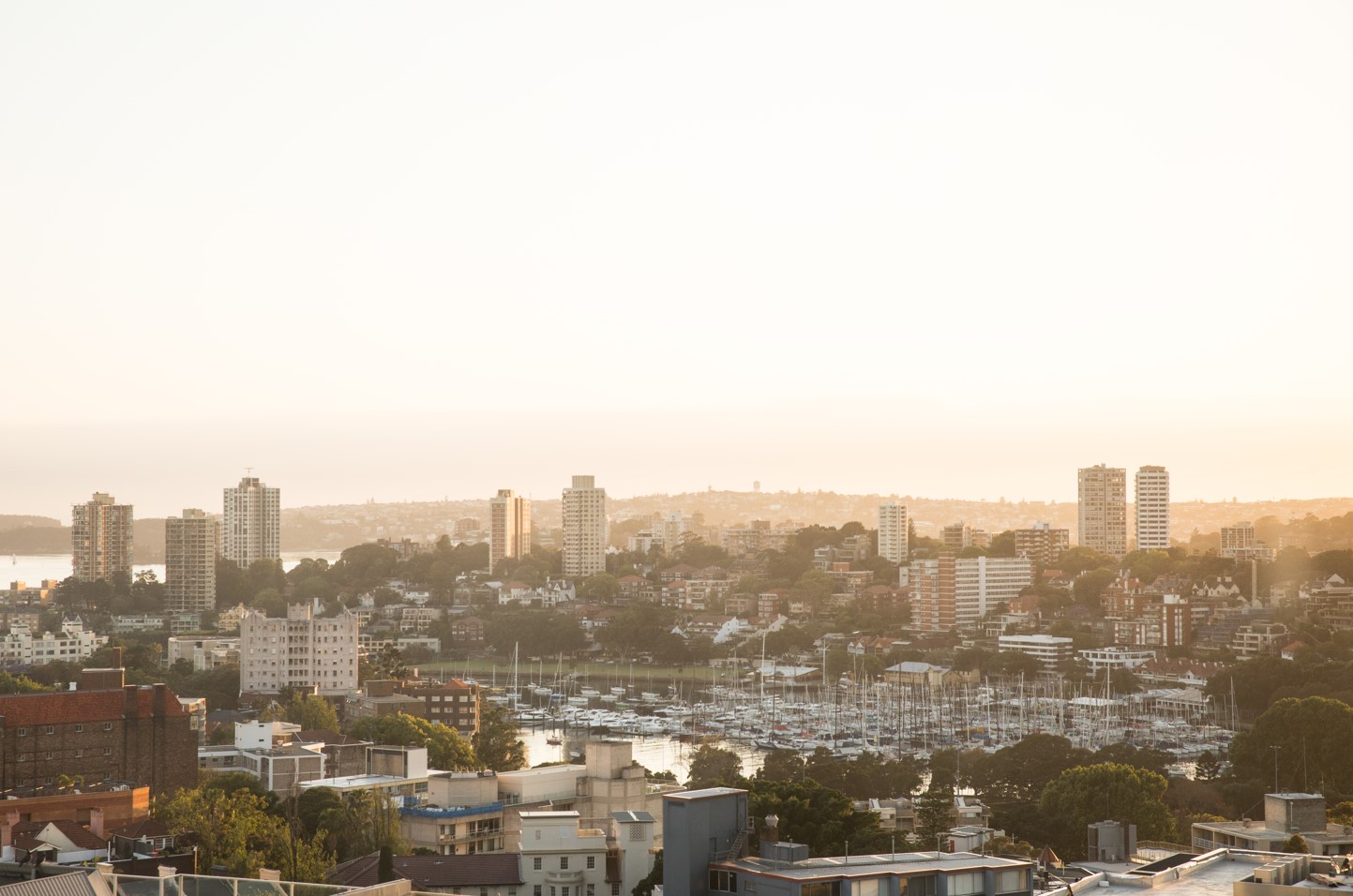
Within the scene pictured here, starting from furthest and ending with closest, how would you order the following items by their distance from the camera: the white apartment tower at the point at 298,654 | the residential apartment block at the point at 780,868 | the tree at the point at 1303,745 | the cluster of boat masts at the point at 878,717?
the white apartment tower at the point at 298,654 < the cluster of boat masts at the point at 878,717 < the tree at the point at 1303,745 < the residential apartment block at the point at 780,868

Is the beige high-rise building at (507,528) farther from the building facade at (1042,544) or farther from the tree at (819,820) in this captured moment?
the tree at (819,820)

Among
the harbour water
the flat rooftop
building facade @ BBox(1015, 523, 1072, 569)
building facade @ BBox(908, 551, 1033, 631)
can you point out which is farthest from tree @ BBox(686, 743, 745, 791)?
building facade @ BBox(1015, 523, 1072, 569)

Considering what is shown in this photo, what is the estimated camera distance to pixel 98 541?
63188mm

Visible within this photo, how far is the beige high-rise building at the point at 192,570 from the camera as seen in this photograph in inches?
2264

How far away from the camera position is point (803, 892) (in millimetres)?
6359

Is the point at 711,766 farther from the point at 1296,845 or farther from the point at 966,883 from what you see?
the point at 966,883

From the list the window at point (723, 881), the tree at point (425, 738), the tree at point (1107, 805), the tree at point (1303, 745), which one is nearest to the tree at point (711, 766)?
the tree at point (425, 738)

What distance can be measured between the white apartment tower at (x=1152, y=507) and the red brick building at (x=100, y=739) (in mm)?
44722

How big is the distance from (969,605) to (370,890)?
4505 cm

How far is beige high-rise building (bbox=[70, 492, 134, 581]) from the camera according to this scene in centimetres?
6294

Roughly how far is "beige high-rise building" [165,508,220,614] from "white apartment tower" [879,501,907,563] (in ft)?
78.4

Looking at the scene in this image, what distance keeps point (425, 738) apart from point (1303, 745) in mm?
11343

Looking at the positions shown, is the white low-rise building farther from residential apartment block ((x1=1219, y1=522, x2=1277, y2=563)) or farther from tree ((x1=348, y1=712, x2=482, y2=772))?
residential apartment block ((x1=1219, y1=522, x2=1277, y2=563))

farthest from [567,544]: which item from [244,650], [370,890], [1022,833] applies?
[370,890]
